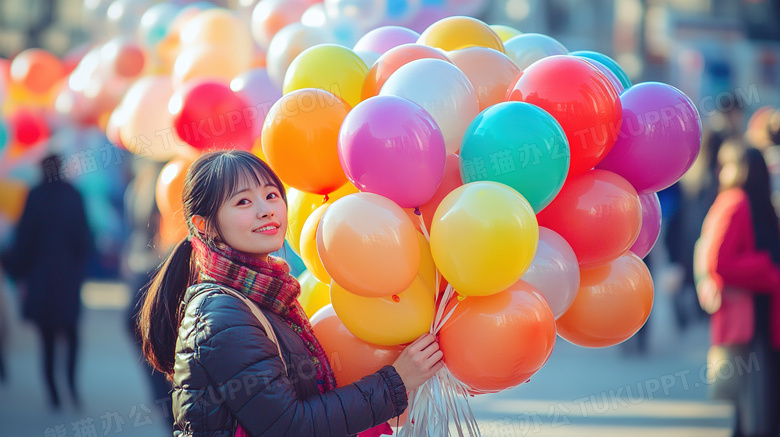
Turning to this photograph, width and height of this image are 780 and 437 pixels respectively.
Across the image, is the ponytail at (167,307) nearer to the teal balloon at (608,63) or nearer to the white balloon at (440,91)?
the white balloon at (440,91)

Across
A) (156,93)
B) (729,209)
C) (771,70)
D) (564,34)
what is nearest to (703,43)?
(771,70)

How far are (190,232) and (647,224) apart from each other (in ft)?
4.79

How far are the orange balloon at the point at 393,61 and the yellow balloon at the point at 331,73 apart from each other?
7 cm

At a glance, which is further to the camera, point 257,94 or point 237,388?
point 257,94

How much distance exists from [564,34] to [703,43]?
3.45m

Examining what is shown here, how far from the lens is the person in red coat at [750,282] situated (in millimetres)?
3889

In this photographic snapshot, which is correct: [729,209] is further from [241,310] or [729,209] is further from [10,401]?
[10,401]

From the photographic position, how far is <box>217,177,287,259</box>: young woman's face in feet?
5.90

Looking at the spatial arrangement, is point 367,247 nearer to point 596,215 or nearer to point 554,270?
point 554,270

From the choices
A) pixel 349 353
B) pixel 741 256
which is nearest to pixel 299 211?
pixel 349 353

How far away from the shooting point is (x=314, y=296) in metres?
2.29

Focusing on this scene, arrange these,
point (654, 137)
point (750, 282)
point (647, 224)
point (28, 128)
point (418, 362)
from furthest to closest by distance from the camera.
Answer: point (28, 128) < point (750, 282) < point (647, 224) < point (654, 137) < point (418, 362)

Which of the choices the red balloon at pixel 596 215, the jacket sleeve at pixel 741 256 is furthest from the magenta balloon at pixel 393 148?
the jacket sleeve at pixel 741 256

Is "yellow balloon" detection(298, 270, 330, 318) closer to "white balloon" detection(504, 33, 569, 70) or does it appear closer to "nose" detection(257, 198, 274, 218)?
"nose" detection(257, 198, 274, 218)
